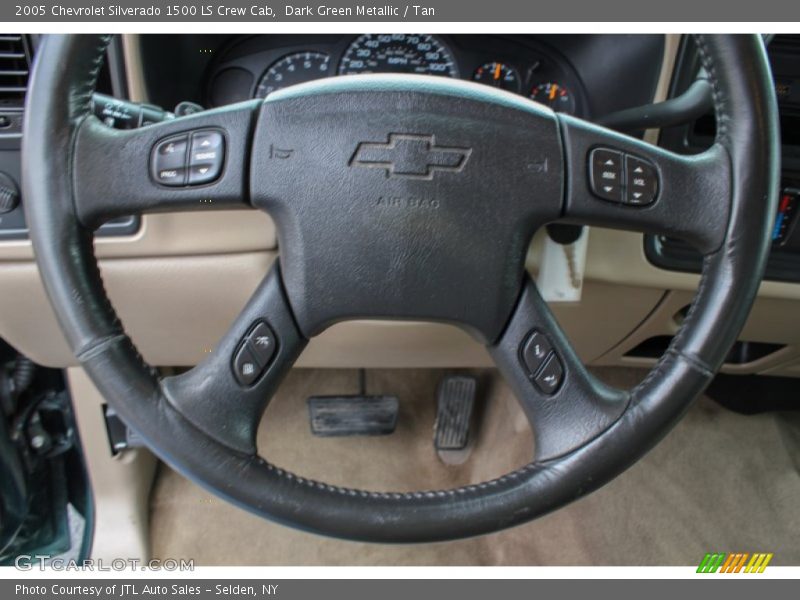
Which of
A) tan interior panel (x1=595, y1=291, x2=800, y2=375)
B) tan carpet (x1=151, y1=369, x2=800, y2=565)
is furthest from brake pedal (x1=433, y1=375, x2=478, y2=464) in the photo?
tan interior panel (x1=595, y1=291, x2=800, y2=375)

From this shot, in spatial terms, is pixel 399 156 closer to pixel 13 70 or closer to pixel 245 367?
pixel 245 367

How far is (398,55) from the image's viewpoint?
38.6 inches

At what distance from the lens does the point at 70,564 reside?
1333 millimetres

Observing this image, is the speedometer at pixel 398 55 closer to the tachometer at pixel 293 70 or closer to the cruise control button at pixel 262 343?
the tachometer at pixel 293 70

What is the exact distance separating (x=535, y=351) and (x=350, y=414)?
33.4 inches

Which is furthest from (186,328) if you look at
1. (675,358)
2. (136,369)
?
(675,358)

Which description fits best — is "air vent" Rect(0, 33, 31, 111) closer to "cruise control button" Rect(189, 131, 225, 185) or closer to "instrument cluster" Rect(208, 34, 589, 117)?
"instrument cluster" Rect(208, 34, 589, 117)

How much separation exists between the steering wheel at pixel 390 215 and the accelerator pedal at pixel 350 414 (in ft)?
2.68

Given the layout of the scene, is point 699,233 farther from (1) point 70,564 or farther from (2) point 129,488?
(1) point 70,564

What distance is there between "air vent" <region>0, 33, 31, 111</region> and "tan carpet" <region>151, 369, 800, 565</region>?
0.76m

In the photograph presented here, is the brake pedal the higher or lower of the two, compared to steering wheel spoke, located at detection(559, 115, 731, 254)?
lower

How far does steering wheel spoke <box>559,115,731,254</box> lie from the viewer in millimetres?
617

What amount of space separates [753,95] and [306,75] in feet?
1.99

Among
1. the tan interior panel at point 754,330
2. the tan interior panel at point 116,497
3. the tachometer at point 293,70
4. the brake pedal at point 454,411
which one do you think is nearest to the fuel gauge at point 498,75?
the tachometer at point 293,70
